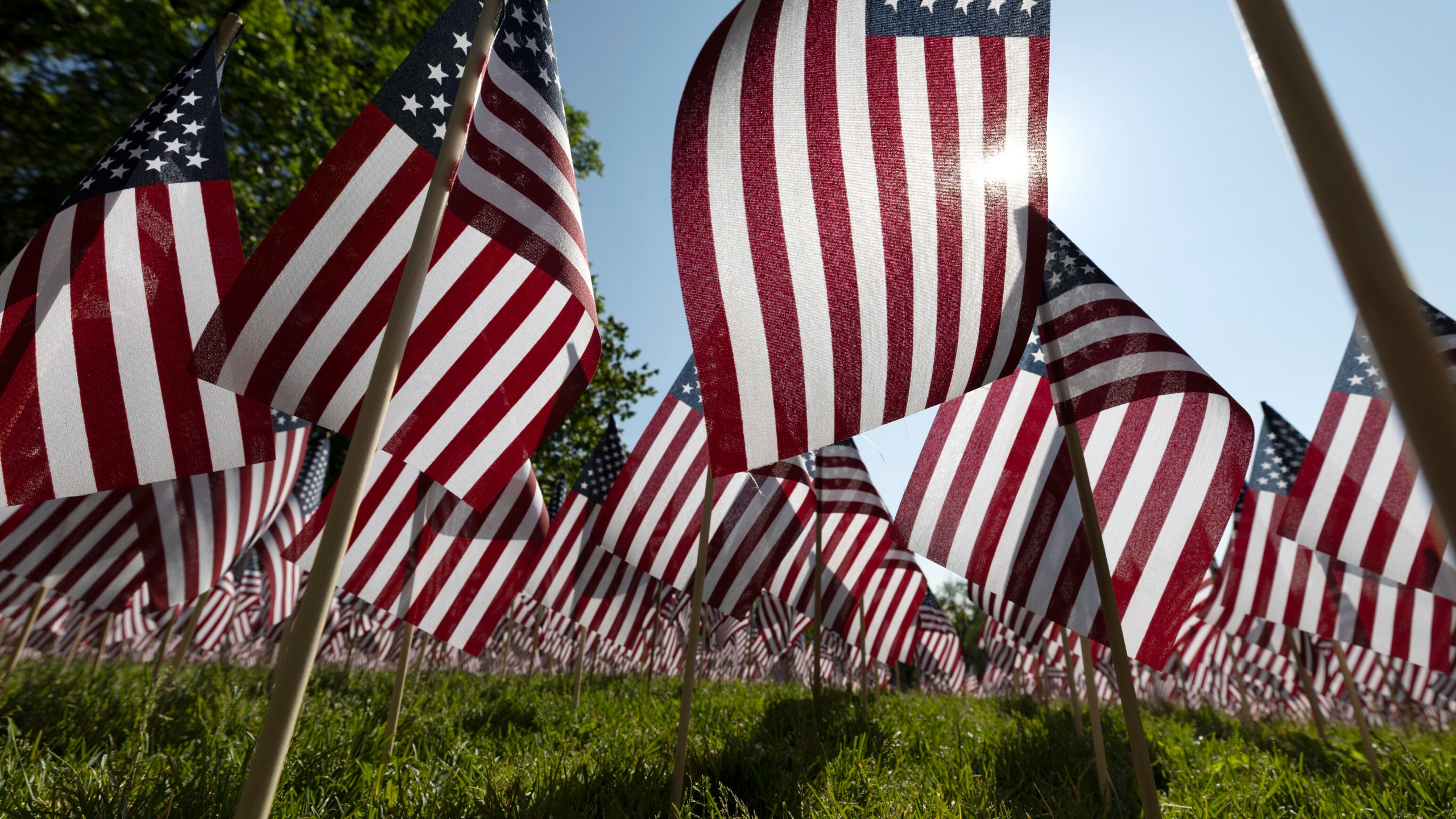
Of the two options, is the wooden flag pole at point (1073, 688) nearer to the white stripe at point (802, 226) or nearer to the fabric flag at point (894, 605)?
the fabric flag at point (894, 605)

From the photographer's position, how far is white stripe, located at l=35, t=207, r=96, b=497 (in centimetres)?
289

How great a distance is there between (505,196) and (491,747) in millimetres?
4011

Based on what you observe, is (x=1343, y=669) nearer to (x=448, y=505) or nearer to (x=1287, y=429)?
(x=1287, y=429)

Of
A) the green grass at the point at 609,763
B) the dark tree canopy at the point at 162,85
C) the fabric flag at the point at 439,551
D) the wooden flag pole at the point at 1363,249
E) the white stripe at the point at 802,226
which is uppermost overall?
the dark tree canopy at the point at 162,85

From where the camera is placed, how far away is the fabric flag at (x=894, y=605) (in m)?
10.4

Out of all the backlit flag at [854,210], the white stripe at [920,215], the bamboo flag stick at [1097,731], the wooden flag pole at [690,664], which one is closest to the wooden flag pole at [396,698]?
the wooden flag pole at [690,664]

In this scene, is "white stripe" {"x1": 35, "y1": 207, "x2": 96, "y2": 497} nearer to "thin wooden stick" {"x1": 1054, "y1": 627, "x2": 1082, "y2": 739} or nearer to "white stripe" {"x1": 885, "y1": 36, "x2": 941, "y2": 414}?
"white stripe" {"x1": 885, "y1": 36, "x2": 941, "y2": 414}

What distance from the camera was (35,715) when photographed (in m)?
4.45

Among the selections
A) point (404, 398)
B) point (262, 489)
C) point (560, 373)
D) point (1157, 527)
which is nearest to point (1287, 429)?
point (1157, 527)

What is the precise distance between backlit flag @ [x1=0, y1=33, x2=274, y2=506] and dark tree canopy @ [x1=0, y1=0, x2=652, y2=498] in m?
7.20

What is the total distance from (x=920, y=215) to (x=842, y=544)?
6580 millimetres

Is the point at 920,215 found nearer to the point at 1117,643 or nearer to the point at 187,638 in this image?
the point at 1117,643

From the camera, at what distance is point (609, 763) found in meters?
3.99

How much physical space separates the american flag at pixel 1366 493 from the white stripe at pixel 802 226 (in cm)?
536
